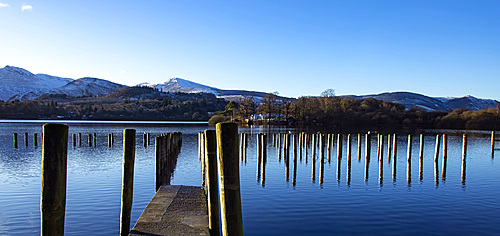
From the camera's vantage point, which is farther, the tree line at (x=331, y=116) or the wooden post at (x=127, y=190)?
the tree line at (x=331, y=116)

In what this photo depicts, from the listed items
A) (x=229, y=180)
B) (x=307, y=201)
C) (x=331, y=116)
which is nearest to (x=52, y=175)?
(x=229, y=180)

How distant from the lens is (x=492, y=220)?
Answer: 44.8ft

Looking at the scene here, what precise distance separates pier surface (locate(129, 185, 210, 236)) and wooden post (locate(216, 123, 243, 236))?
194 cm

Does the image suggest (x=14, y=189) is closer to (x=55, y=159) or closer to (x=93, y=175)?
(x=93, y=175)

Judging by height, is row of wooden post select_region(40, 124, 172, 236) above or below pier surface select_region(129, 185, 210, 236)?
above

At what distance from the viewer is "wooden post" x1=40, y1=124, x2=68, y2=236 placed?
644cm

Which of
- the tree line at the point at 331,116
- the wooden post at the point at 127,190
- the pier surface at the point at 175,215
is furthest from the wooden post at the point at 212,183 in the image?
the tree line at the point at 331,116

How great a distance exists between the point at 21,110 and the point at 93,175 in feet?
623

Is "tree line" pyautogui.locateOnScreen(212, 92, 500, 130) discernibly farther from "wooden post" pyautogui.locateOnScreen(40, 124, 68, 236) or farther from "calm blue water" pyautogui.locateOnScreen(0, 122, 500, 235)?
"wooden post" pyautogui.locateOnScreen(40, 124, 68, 236)

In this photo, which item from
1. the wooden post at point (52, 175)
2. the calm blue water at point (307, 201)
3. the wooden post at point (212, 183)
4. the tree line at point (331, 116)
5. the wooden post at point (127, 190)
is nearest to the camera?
the wooden post at point (52, 175)

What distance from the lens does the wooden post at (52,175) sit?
6438mm

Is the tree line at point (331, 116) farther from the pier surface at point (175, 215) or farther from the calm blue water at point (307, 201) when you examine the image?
the pier surface at point (175, 215)

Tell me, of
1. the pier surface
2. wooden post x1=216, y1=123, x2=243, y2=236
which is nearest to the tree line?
the pier surface

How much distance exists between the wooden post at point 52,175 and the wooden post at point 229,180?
8.89ft
